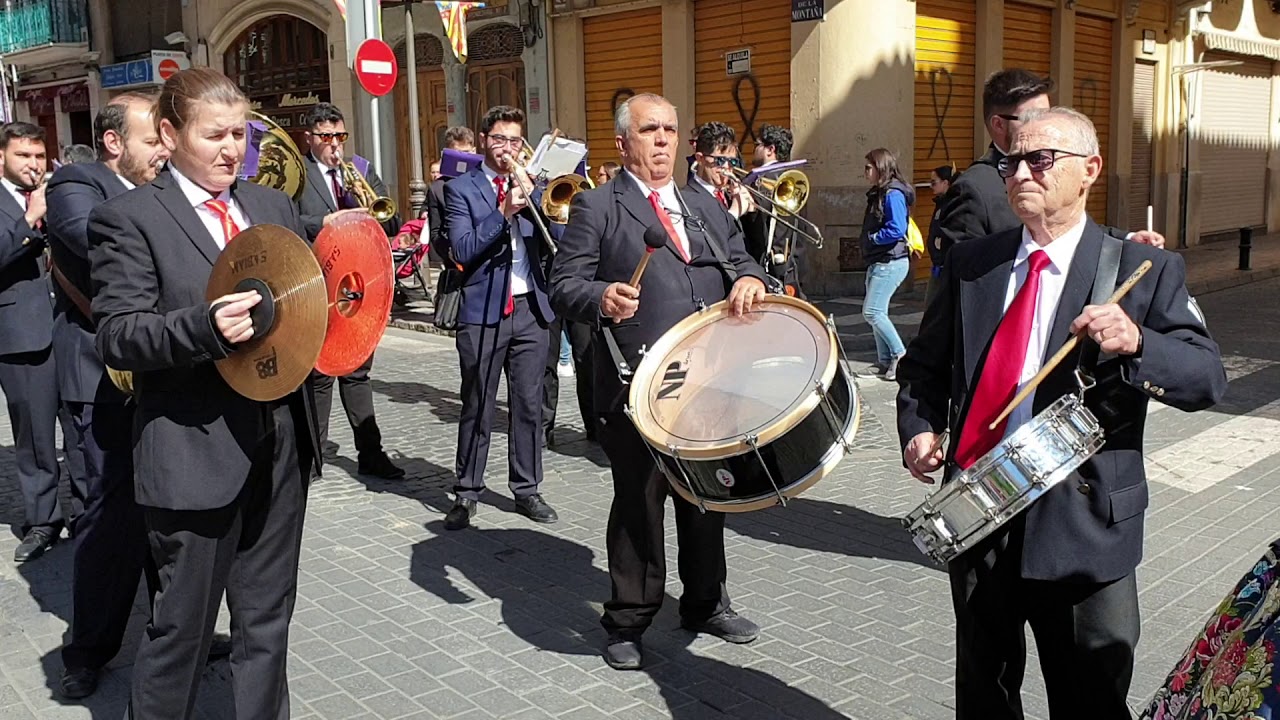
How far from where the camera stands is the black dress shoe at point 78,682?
419cm

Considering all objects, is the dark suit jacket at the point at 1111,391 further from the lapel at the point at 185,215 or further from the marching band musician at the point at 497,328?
the marching band musician at the point at 497,328

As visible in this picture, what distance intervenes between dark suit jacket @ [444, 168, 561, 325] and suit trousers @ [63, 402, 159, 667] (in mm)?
2185

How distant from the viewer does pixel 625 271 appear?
440 cm

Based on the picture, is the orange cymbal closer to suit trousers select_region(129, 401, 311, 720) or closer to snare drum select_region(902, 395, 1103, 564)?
suit trousers select_region(129, 401, 311, 720)

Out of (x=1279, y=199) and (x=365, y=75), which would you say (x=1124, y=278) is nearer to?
(x=365, y=75)

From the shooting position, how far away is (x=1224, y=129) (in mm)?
22344

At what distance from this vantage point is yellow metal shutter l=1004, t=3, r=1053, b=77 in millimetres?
16641

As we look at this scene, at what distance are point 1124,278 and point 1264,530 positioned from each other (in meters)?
3.80

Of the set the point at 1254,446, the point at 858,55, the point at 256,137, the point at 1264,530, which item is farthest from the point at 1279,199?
the point at 256,137

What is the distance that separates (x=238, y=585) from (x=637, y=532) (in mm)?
1522

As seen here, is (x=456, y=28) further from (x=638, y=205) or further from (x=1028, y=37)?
(x=638, y=205)

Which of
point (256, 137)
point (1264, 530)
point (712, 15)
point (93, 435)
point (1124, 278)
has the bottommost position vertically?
point (1264, 530)

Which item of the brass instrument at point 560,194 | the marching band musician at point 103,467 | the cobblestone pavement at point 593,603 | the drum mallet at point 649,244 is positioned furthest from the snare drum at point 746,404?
the brass instrument at point 560,194

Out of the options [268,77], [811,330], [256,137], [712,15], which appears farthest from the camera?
[268,77]
